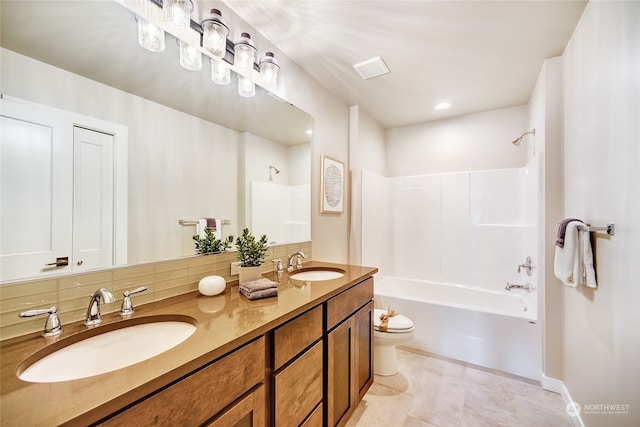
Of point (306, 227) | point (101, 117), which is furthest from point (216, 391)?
point (306, 227)

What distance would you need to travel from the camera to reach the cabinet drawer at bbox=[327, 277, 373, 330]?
4.55 feet

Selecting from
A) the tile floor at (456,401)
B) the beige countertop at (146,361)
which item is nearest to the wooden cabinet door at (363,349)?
the tile floor at (456,401)

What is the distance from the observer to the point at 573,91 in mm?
1749

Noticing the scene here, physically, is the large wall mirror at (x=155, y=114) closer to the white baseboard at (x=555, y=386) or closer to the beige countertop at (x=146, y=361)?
the beige countertop at (x=146, y=361)

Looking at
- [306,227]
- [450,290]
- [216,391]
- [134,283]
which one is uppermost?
[306,227]

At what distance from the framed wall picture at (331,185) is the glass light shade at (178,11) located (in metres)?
1.32

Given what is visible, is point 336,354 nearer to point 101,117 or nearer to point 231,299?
point 231,299

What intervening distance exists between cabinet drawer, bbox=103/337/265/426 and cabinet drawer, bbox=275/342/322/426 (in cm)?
16

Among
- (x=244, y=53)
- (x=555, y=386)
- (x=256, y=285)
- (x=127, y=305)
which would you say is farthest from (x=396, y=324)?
(x=244, y=53)

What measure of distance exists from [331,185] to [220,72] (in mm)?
→ 1273

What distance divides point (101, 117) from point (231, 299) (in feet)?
2.92

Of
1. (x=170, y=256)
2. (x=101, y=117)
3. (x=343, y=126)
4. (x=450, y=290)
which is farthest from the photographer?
(x=450, y=290)
